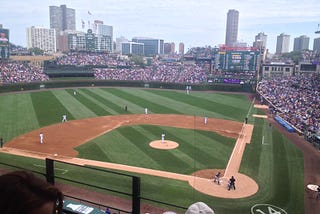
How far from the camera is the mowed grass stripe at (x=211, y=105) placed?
41.0 metres

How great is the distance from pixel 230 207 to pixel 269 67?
75.0 metres

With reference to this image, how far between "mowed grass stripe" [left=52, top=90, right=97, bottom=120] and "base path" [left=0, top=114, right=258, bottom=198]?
8.02 ft

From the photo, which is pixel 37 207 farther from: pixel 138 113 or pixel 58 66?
pixel 58 66

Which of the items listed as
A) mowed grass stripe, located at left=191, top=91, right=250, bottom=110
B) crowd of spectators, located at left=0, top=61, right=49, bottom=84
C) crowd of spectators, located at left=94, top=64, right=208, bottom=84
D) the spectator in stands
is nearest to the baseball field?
mowed grass stripe, located at left=191, top=91, right=250, bottom=110

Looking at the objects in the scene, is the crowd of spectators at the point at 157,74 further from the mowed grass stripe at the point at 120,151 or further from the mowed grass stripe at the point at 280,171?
the mowed grass stripe at the point at 120,151

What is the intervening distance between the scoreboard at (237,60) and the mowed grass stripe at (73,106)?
33.0m

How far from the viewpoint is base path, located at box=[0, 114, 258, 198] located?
19.5 meters

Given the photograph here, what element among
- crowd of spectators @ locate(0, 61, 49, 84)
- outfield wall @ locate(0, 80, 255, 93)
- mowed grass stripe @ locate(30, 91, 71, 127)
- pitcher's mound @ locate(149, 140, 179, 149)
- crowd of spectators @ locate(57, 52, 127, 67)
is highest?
crowd of spectators @ locate(57, 52, 127, 67)

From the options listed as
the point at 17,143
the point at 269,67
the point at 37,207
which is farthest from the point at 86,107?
the point at 269,67

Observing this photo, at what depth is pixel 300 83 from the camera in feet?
188

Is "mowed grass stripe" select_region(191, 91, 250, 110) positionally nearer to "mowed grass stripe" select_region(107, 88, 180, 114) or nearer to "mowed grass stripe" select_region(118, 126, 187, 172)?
"mowed grass stripe" select_region(107, 88, 180, 114)

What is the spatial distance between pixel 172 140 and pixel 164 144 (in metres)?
1.52

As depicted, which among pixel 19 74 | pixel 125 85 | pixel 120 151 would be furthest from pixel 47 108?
pixel 125 85

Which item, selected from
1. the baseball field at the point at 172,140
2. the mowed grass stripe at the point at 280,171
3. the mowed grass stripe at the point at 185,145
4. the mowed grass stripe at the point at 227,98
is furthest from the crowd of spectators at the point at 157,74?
the mowed grass stripe at the point at 280,171
